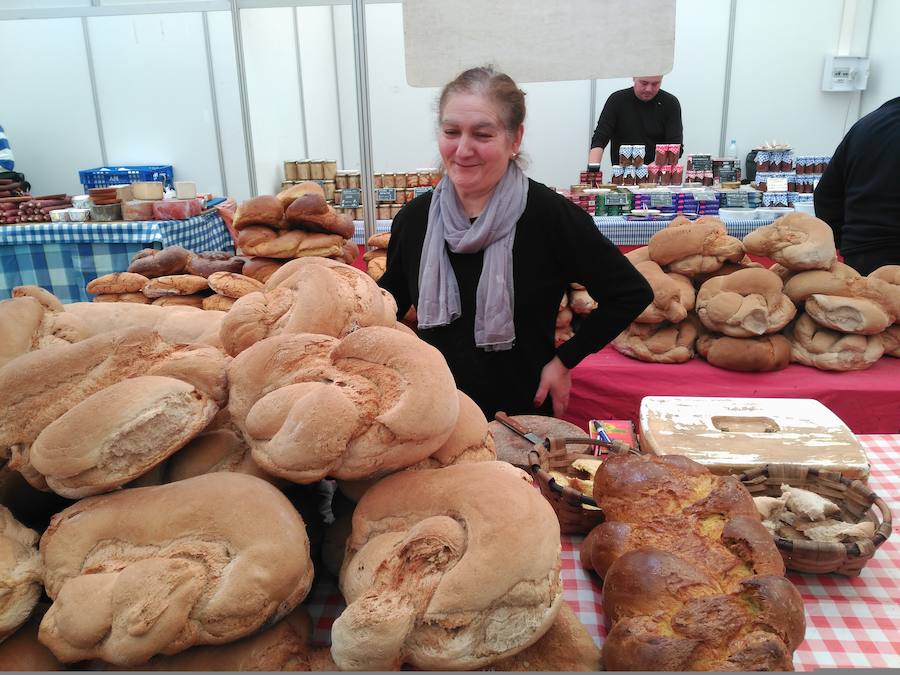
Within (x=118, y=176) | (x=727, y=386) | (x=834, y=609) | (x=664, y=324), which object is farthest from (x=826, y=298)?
(x=118, y=176)

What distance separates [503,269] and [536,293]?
184 millimetres

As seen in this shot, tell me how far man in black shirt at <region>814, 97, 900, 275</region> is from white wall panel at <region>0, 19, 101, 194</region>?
7880 millimetres

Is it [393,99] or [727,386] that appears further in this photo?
[393,99]

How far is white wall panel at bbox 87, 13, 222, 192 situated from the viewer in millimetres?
7281

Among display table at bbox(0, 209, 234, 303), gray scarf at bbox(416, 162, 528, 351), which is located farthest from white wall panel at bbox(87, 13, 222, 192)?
gray scarf at bbox(416, 162, 528, 351)

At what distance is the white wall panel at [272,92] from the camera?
23.3ft

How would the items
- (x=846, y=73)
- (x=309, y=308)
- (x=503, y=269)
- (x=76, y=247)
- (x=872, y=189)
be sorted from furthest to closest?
(x=846, y=73)
(x=76, y=247)
(x=872, y=189)
(x=503, y=269)
(x=309, y=308)

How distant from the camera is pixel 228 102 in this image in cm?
742

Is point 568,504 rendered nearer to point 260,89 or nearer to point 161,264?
point 161,264

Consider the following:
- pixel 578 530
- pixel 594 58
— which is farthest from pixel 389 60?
pixel 578 530

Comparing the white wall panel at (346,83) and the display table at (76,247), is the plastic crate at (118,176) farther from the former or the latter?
the white wall panel at (346,83)

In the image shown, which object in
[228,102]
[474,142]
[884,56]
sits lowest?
[474,142]

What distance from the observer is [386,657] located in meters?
0.73

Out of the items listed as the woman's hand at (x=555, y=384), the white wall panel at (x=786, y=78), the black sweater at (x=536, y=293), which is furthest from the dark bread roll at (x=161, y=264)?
the white wall panel at (x=786, y=78)
